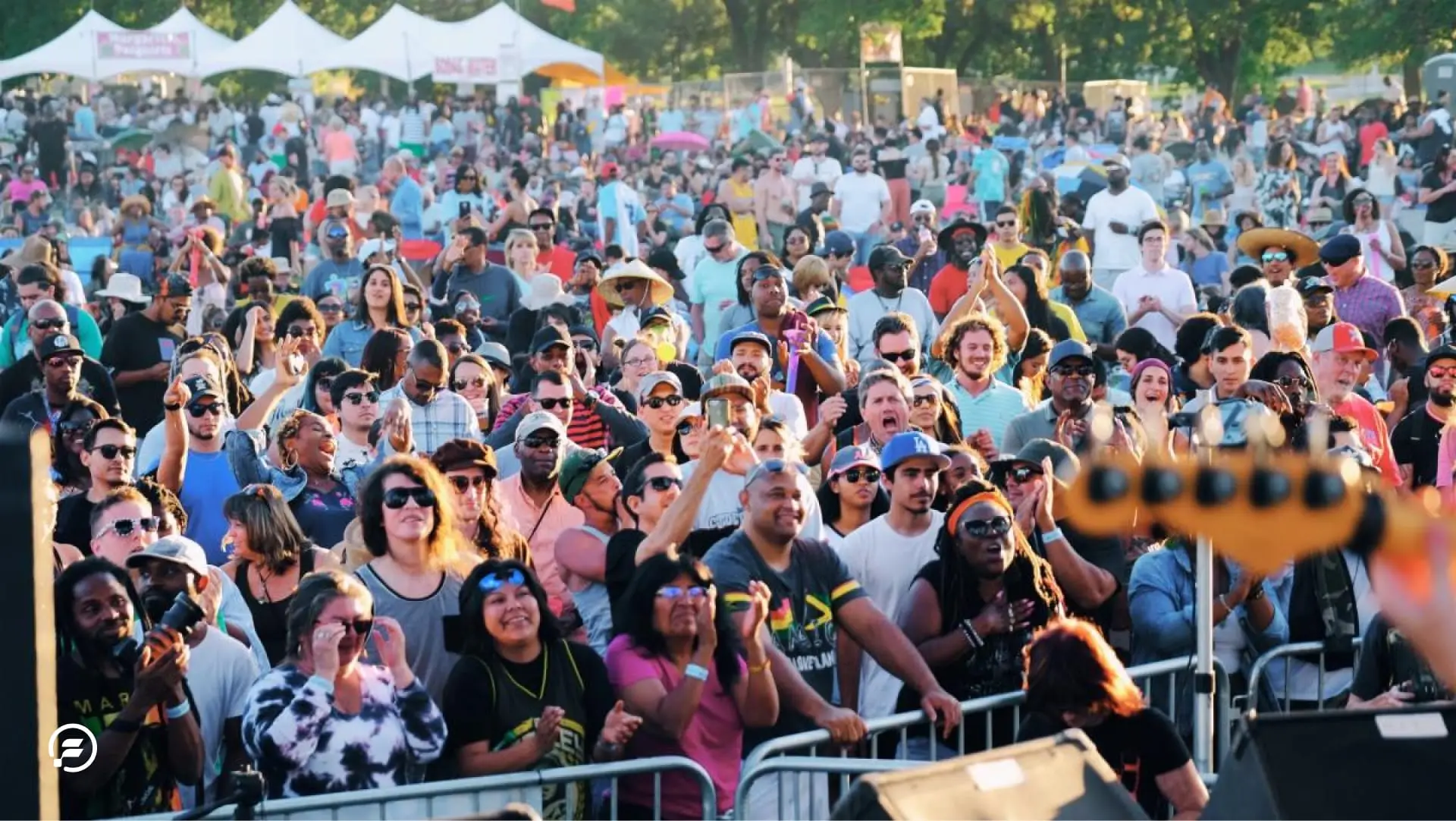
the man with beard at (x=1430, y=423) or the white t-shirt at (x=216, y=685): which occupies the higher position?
the man with beard at (x=1430, y=423)

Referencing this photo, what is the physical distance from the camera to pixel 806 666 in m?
7.25

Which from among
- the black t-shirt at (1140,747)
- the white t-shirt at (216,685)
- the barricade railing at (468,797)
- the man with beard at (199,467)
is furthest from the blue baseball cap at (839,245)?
the black t-shirt at (1140,747)

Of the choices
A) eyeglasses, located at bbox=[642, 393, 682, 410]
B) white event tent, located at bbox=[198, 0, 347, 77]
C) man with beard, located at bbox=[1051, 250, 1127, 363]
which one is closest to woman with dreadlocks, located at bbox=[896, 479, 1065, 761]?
eyeglasses, located at bbox=[642, 393, 682, 410]

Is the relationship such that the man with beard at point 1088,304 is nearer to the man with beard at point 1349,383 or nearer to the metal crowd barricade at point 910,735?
the man with beard at point 1349,383

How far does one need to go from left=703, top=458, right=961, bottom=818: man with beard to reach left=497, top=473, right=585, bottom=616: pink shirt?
43.7 inches

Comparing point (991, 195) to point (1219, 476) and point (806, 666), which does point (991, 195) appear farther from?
point (1219, 476)

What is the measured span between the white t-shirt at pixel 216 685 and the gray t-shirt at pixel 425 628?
1.42 ft

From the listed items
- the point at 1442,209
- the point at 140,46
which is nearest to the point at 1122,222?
the point at 1442,209

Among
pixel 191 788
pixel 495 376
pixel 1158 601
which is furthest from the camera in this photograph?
pixel 495 376

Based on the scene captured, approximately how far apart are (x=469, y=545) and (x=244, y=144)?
3223cm

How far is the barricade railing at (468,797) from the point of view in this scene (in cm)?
588

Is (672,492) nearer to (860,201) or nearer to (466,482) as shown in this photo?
(466,482)

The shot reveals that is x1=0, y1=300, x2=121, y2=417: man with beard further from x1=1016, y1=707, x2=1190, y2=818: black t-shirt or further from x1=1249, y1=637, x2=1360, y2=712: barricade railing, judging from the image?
x1=1016, y1=707, x2=1190, y2=818: black t-shirt

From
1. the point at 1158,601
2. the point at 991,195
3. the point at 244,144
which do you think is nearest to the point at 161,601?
the point at 1158,601
